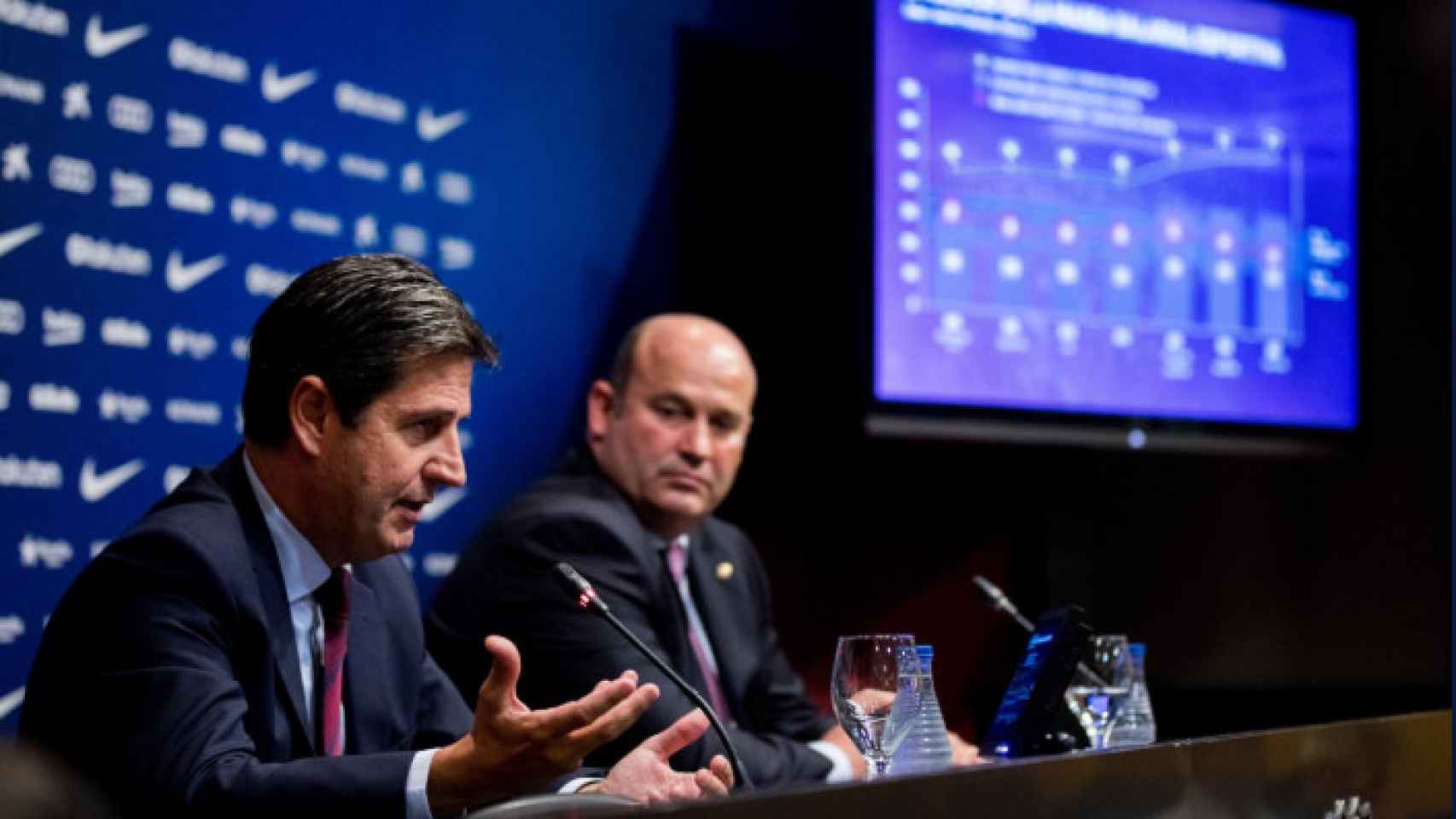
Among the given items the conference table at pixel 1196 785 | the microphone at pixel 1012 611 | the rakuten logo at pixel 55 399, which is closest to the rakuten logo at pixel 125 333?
the rakuten logo at pixel 55 399

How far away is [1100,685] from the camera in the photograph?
2.55 meters

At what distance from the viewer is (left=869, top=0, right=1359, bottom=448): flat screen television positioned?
12.2ft

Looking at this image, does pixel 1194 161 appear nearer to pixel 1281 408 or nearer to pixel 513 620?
pixel 1281 408

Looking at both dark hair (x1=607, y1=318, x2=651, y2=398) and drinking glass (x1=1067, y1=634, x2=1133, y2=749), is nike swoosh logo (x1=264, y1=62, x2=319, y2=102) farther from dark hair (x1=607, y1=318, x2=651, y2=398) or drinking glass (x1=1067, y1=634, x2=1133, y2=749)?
drinking glass (x1=1067, y1=634, x2=1133, y2=749)

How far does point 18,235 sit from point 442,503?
3.14 ft

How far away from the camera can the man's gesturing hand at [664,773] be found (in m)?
1.96

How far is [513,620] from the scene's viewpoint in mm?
2988

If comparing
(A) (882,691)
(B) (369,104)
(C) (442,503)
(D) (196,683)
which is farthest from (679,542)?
(D) (196,683)

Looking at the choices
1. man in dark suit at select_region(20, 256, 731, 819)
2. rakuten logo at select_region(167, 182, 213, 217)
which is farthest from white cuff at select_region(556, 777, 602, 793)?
rakuten logo at select_region(167, 182, 213, 217)

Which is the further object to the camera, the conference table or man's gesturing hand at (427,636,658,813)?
man's gesturing hand at (427,636,658,813)

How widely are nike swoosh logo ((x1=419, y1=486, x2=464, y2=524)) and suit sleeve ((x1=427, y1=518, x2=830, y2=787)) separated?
254 mm

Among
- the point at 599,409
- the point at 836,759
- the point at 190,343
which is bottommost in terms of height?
the point at 836,759

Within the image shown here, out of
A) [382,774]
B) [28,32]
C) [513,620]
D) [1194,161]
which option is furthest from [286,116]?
[1194,161]

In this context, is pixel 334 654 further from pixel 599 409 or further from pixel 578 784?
pixel 599 409
